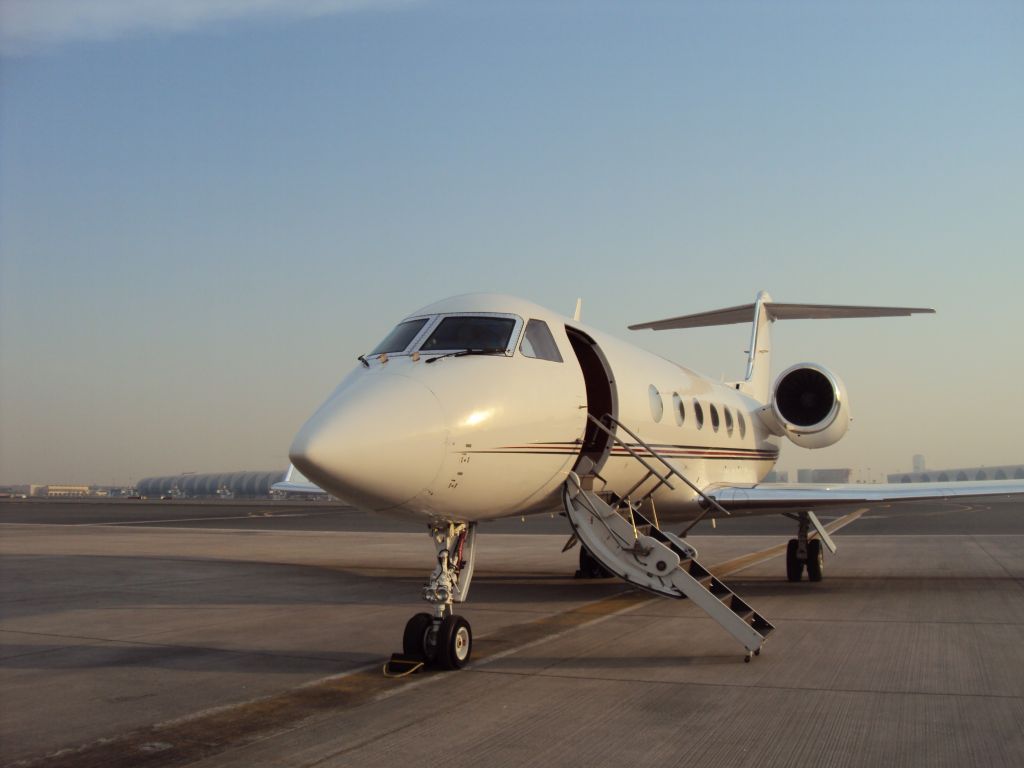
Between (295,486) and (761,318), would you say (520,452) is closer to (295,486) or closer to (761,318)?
(295,486)

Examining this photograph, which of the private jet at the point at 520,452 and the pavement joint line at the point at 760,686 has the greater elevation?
the private jet at the point at 520,452

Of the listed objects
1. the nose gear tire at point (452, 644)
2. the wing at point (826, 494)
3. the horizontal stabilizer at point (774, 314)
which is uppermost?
the horizontal stabilizer at point (774, 314)

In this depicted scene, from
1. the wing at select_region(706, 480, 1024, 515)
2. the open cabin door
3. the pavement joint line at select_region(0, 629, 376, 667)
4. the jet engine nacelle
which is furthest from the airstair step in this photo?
the jet engine nacelle

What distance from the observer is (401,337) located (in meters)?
8.52

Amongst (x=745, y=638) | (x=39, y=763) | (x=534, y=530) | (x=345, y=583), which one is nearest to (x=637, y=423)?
(x=745, y=638)

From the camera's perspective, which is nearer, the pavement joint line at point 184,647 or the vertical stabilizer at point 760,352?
the pavement joint line at point 184,647

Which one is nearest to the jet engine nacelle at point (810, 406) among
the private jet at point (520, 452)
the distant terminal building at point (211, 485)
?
the private jet at point (520, 452)

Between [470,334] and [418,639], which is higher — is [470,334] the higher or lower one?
the higher one

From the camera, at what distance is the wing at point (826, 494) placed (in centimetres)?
1248

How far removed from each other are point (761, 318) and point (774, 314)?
0.52 m

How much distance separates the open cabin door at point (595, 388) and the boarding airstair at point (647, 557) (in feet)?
1.15

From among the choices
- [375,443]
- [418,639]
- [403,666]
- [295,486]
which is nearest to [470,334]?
[375,443]

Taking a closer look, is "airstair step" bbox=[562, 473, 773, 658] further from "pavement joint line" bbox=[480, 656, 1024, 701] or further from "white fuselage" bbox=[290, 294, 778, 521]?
"pavement joint line" bbox=[480, 656, 1024, 701]

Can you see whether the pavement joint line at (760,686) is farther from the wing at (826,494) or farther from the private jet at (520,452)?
the wing at (826,494)
